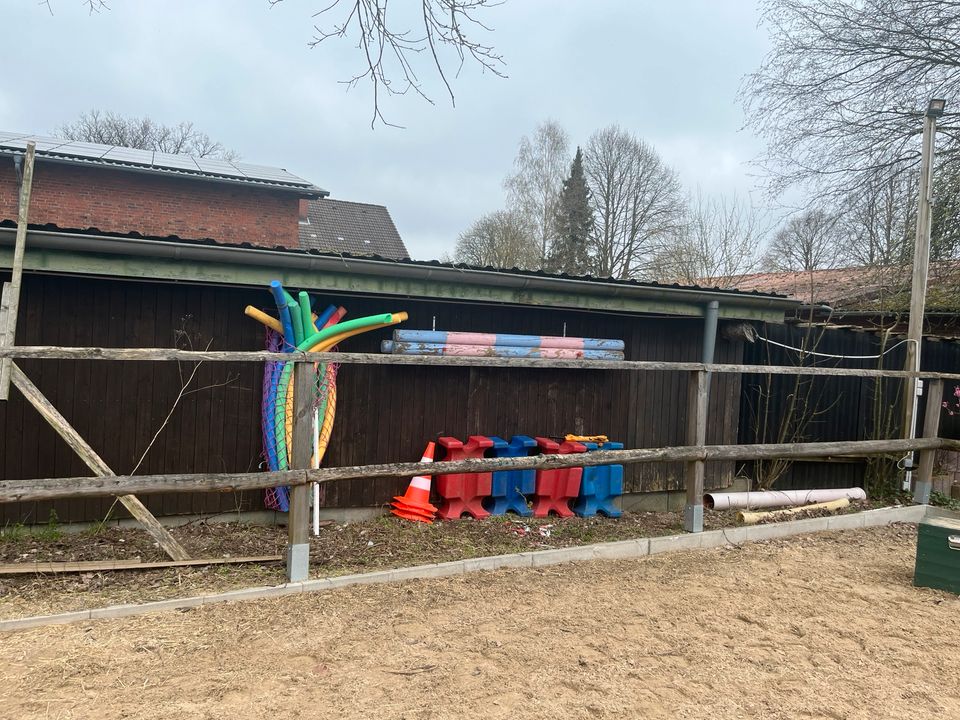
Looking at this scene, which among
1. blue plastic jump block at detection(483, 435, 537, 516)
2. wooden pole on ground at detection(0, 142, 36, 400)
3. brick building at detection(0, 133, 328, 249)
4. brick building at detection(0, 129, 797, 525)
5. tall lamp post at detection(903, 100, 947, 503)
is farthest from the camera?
brick building at detection(0, 133, 328, 249)

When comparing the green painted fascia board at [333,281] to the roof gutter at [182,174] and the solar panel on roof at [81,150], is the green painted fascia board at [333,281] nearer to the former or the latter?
the roof gutter at [182,174]

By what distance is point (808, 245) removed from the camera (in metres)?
17.0

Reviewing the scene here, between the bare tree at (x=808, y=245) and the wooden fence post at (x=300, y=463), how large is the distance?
11146 millimetres

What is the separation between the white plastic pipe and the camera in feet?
22.0

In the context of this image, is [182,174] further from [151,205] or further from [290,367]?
[290,367]

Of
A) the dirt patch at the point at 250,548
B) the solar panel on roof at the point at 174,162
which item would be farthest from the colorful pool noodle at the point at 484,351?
the solar panel on roof at the point at 174,162

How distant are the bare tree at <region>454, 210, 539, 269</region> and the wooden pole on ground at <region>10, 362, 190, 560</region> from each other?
2107cm

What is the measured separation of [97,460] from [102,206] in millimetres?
12898

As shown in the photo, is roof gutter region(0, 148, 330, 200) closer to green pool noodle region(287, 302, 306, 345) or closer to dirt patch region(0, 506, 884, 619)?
green pool noodle region(287, 302, 306, 345)

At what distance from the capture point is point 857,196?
11.7 m

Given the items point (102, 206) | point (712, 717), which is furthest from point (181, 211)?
point (712, 717)

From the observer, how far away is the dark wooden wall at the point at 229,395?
520 cm

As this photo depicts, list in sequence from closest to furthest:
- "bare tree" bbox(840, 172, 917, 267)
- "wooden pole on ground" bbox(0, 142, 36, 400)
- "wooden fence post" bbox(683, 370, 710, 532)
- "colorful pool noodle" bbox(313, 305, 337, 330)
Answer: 1. "wooden pole on ground" bbox(0, 142, 36, 400)
2. "wooden fence post" bbox(683, 370, 710, 532)
3. "colorful pool noodle" bbox(313, 305, 337, 330)
4. "bare tree" bbox(840, 172, 917, 267)

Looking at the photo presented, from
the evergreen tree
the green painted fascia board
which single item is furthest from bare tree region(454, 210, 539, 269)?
the green painted fascia board
